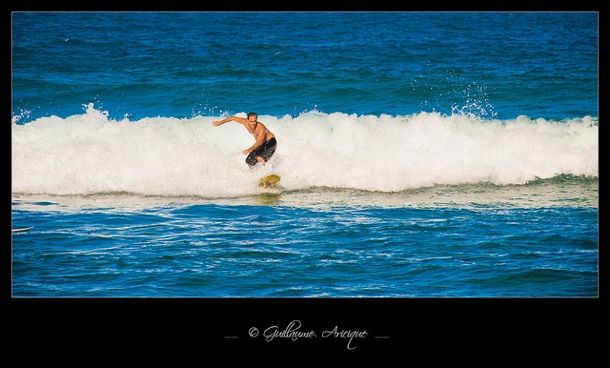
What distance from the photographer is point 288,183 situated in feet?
30.7

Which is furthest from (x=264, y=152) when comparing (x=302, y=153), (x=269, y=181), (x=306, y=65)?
(x=306, y=65)

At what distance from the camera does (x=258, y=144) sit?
959cm

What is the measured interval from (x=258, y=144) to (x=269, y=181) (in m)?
0.56

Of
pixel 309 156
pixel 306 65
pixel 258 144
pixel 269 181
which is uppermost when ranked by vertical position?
pixel 306 65

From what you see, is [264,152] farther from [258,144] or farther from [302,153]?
[302,153]

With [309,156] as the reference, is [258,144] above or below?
above

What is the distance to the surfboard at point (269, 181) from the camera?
9.22 metres

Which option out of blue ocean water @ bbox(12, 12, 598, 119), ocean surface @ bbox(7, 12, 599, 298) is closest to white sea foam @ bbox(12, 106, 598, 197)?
ocean surface @ bbox(7, 12, 599, 298)

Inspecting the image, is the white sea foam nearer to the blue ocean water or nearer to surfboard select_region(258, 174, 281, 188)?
surfboard select_region(258, 174, 281, 188)

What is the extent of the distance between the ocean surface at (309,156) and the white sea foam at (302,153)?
33mm

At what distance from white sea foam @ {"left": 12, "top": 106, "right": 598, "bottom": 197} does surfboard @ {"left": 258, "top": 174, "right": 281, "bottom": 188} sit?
0.08m

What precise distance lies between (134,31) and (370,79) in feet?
11.4

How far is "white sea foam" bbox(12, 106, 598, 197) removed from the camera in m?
9.34

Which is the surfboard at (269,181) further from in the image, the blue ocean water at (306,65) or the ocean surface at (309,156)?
the blue ocean water at (306,65)
